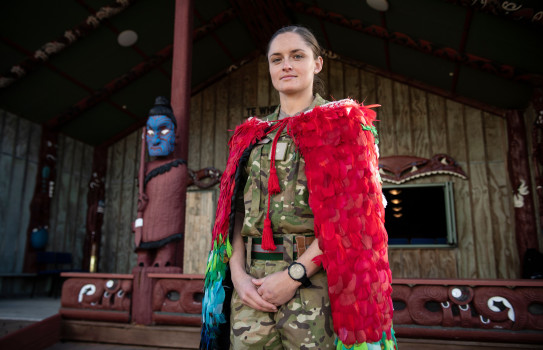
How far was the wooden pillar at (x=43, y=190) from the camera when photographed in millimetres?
6277

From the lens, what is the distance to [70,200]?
7.20 m

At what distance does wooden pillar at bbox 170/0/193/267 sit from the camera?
4039 mm

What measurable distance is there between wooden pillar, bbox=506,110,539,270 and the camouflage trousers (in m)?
5.50

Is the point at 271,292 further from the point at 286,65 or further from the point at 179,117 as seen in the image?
the point at 179,117

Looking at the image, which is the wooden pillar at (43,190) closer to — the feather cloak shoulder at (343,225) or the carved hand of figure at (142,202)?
the carved hand of figure at (142,202)

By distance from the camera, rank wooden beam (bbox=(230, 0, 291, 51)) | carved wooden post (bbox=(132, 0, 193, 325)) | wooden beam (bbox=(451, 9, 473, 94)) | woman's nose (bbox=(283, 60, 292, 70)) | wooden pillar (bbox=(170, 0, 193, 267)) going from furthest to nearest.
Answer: wooden beam (bbox=(230, 0, 291, 51))
wooden beam (bbox=(451, 9, 473, 94))
wooden pillar (bbox=(170, 0, 193, 267))
carved wooden post (bbox=(132, 0, 193, 325))
woman's nose (bbox=(283, 60, 292, 70))

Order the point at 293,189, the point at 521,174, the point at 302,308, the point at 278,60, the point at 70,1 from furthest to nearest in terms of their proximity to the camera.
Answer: the point at 521,174 < the point at 70,1 < the point at 278,60 < the point at 293,189 < the point at 302,308

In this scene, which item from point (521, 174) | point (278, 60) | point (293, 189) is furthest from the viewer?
point (521, 174)

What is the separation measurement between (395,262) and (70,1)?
5.91 metres

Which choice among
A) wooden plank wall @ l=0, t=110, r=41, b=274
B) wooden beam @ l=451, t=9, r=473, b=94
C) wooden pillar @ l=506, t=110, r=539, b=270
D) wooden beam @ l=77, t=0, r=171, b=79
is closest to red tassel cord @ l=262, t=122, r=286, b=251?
wooden beam @ l=451, t=9, r=473, b=94

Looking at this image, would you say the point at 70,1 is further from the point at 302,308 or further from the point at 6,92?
the point at 302,308

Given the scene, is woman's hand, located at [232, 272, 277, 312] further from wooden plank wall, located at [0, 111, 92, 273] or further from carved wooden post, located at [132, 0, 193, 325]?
wooden plank wall, located at [0, 111, 92, 273]

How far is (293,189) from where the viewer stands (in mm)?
1189

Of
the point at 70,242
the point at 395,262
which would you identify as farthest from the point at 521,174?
the point at 70,242
